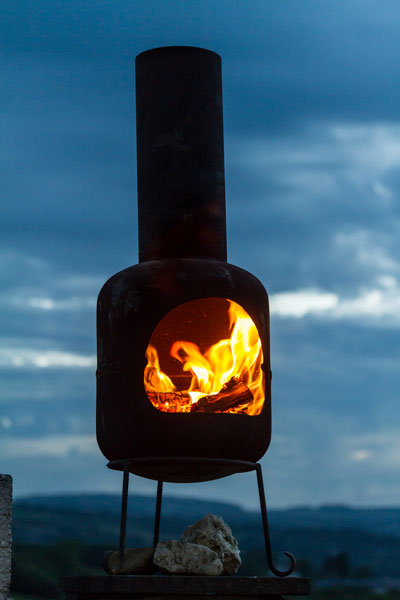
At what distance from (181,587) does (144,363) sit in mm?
1366

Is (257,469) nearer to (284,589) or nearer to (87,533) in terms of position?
(284,589)

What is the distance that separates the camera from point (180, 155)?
689 cm

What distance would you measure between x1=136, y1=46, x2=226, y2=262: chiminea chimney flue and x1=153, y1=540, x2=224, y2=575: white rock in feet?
6.20

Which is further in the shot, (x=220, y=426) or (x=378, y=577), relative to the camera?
(x=378, y=577)

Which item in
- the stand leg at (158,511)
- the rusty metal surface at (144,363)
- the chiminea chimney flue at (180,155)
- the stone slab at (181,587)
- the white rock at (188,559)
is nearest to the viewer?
the stone slab at (181,587)

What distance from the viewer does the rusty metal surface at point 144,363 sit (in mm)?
6203

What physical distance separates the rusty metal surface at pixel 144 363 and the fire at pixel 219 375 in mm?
79

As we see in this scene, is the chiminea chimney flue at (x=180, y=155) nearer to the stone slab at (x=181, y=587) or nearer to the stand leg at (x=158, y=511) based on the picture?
the stand leg at (x=158, y=511)

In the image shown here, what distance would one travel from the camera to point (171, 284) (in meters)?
6.38

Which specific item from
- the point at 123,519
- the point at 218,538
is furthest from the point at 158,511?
the point at 123,519

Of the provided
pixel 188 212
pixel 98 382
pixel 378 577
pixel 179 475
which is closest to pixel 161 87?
pixel 188 212

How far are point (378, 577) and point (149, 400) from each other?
16.9 meters

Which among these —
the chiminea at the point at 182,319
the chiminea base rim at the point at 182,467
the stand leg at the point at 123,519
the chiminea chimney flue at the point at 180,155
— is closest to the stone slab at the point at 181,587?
the stand leg at the point at 123,519

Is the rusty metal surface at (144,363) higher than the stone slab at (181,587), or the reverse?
the rusty metal surface at (144,363)
